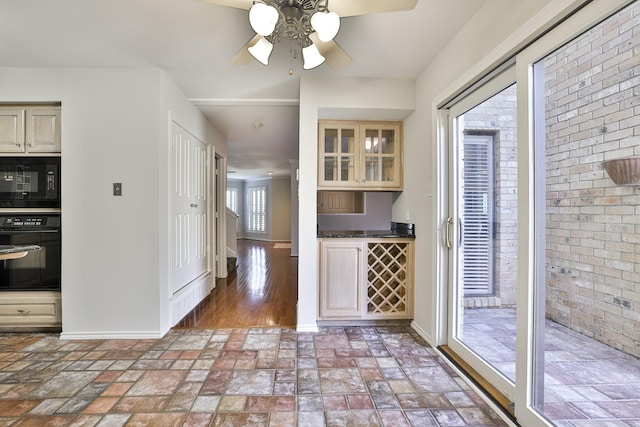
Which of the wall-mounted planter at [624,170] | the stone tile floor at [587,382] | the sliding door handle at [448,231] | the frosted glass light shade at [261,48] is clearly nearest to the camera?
the wall-mounted planter at [624,170]

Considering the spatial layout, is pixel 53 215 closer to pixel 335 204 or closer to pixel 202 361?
pixel 202 361

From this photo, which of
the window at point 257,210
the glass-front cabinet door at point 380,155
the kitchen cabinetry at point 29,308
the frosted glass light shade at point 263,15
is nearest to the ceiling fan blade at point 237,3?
the frosted glass light shade at point 263,15

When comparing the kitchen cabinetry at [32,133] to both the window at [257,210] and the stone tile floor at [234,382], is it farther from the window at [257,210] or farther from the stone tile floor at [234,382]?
the window at [257,210]

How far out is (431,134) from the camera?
2.47m

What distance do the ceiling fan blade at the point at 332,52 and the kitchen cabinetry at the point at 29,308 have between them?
3.02 m

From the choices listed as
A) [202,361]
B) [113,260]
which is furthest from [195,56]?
[202,361]

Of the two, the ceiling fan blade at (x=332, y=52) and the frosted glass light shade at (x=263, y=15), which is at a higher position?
the ceiling fan blade at (x=332, y=52)

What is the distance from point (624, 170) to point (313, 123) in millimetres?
2119

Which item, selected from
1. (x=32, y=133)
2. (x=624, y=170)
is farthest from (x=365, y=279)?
(x=32, y=133)

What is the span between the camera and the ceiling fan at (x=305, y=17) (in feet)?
4.58

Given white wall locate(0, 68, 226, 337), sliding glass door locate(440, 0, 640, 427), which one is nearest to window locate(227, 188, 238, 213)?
white wall locate(0, 68, 226, 337)

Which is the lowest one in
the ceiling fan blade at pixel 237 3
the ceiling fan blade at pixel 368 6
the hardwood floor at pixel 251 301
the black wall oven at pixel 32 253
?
the hardwood floor at pixel 251 301

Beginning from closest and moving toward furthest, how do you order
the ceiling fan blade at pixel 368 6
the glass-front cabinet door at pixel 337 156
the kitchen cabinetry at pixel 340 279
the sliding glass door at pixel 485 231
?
the ceiling fan blade at pixel 368 6 → the sliding glass door at pixel 485 231 → the kitchen cabinetry at pixel 340 279 → the glass-front cabinet door at pixel 337 156

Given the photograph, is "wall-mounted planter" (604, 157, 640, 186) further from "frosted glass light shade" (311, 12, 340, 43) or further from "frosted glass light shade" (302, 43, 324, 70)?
"frosted glass light shade" (302, 43, 324, 70)
